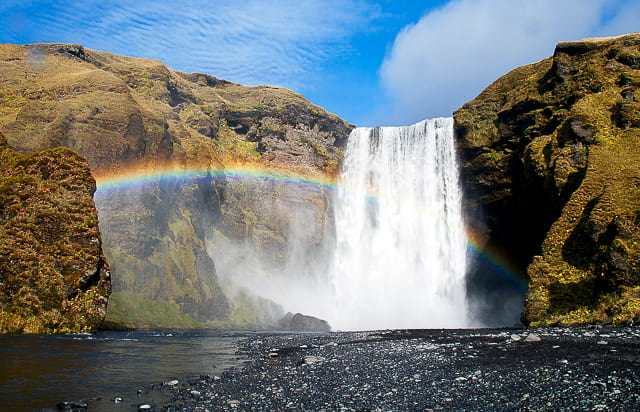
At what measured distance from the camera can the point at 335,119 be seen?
88.7m

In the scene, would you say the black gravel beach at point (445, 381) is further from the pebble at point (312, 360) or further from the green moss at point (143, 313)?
the green moss at point (143, 313)

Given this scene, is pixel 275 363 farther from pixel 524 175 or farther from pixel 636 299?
pixel 524 175

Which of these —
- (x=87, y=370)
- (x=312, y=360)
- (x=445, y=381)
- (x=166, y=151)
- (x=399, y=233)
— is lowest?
(x=87, y=370)

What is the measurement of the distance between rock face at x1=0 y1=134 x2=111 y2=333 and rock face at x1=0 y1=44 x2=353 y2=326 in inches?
659

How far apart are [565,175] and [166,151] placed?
49882 mm

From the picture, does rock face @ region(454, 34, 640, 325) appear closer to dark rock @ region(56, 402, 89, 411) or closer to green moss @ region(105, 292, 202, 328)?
dark rock @ region(56, 402, 89, 411)

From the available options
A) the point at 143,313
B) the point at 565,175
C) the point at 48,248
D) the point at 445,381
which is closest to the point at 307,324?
the point at 143,313

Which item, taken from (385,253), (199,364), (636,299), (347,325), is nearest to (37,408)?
(199,364)

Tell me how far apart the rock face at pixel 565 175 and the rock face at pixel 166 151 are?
104 ft

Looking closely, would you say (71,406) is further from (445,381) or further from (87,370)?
(445,381)

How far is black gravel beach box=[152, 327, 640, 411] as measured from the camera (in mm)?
8273

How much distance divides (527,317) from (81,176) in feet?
111

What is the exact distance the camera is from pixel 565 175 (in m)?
35.8

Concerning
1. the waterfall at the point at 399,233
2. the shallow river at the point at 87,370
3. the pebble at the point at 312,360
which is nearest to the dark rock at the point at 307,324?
the waterfall at the point at 399,233
